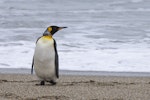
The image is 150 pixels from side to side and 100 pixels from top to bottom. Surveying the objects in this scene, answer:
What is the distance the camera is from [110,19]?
17703 millimetres

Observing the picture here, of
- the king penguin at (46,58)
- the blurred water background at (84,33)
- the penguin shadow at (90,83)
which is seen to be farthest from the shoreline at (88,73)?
the king penguin at (46,58)

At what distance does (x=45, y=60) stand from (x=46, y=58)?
0.03m

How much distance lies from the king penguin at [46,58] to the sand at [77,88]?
0.55 ft

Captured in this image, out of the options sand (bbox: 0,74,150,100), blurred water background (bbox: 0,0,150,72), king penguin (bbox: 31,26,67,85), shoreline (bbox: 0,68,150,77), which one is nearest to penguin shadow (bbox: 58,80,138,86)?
sand (bbox: 0,74,150,100)

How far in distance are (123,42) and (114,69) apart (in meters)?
3.03

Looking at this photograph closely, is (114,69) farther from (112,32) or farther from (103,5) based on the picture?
(103,5)

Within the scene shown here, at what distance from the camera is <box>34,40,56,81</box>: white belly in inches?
284

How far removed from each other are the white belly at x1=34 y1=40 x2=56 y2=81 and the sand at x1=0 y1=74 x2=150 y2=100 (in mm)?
188

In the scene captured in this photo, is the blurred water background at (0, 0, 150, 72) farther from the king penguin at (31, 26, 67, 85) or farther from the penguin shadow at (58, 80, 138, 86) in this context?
the king penguin at (31, 26, 67, 85)

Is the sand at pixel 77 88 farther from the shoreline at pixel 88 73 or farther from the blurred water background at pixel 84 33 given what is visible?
the blurred water background at pixel 84 33

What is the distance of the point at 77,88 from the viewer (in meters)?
6.70

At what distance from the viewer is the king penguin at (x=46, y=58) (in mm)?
7227

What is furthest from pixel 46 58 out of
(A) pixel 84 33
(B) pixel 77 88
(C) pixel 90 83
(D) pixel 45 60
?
(A) pixel 84 33

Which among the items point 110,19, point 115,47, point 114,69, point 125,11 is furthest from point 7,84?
point 125,11
